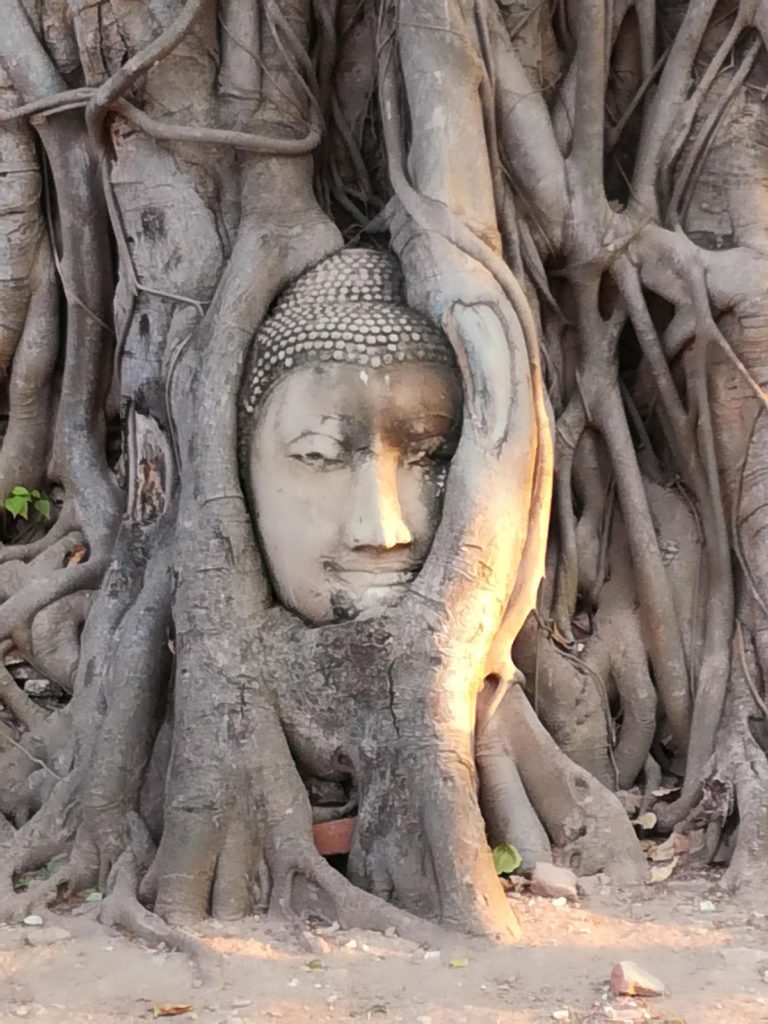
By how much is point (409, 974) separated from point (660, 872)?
0.81m

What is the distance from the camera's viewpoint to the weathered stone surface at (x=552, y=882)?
250 centimetres

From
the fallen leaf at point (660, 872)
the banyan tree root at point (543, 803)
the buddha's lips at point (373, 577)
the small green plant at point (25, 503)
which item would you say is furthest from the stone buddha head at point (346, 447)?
the small green plant at point (25, 503)

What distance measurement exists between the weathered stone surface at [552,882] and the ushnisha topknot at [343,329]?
47.7 inches

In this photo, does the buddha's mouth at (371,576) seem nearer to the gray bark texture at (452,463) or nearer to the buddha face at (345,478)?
the buddha face at (345,478)

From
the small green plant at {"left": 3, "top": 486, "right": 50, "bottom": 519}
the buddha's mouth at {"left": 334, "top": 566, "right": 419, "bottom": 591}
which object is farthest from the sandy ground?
the small green plant at {"left": 3, "top": 486, "right": 50, "bottom": 519}

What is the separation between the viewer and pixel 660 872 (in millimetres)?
2670

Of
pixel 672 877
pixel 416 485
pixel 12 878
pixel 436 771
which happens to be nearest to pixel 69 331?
pixel 416 485

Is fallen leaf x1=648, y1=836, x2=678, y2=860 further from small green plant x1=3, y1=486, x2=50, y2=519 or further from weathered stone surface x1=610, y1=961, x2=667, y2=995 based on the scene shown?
small green plant x1=3, y1=486, x2=50, y2=519

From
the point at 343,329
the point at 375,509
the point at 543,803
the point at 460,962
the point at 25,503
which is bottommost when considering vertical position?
the point at 460,962

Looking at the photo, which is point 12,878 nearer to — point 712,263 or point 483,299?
point 483,299

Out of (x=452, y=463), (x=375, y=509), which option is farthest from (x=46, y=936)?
(x=452, y=463)

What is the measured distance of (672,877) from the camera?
2672 millimetres

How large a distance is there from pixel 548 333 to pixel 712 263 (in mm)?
492

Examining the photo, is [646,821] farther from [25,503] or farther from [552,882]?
[25,503]
